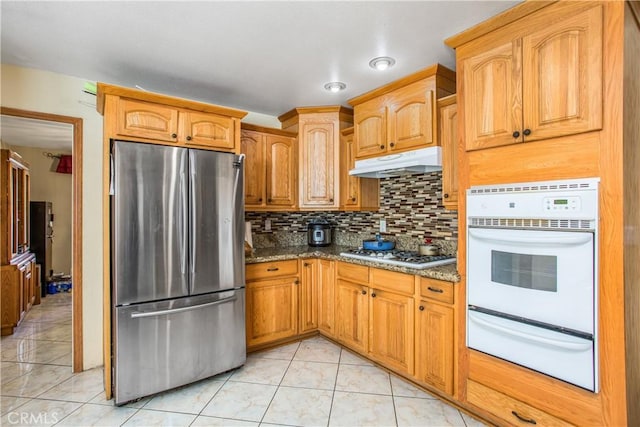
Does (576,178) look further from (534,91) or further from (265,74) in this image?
(265,74)

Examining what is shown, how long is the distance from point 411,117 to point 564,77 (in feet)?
3.61

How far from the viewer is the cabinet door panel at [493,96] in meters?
1.75

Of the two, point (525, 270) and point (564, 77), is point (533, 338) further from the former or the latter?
point (564, 77)

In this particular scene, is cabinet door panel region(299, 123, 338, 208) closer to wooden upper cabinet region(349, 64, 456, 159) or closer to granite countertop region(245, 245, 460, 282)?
wooden upper cabinet region(349, 64, 456, 159)

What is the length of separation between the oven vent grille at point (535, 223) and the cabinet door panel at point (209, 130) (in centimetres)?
189

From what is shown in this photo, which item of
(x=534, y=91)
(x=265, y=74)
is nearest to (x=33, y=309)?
(x=265, y=74)

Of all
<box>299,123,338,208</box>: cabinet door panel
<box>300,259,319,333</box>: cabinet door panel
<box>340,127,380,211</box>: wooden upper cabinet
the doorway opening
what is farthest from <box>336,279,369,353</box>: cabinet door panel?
the doorway opening

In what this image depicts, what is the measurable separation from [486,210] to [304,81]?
5.63 ft

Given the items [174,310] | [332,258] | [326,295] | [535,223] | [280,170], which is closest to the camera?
[535,223]

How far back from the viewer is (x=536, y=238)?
1629 mm

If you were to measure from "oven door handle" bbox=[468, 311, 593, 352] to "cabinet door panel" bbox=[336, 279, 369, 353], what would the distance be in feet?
3.18

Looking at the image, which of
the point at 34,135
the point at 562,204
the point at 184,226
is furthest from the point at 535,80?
the point at 34,135

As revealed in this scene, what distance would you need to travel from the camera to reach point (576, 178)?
1.53 m

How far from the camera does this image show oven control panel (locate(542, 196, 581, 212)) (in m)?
1.52
